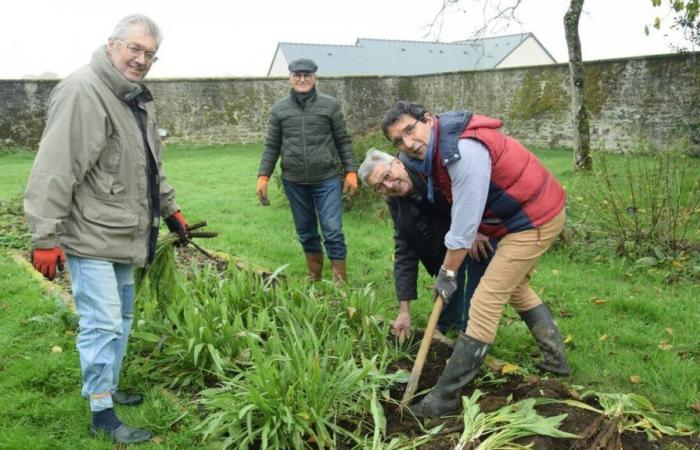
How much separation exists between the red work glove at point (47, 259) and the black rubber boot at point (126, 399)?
1.07 m

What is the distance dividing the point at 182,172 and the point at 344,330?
37.0ft

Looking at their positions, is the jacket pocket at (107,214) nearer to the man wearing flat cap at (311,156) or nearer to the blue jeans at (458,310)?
the blue jeans at (458,310)

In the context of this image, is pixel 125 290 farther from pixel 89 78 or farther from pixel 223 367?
pixel 89 78

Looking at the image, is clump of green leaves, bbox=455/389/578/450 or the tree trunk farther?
the tree trunk

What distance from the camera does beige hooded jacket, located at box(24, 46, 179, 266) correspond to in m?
2.62

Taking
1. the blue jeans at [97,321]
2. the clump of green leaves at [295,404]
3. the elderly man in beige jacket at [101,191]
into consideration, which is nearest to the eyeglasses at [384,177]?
the clump of green leaves at [295,404]

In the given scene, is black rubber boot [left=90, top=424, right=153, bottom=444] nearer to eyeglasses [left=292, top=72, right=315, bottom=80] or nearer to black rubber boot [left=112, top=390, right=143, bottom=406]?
black rubber boot [left=112, top=390, right=143, bottom=406]

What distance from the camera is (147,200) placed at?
3.04 meters

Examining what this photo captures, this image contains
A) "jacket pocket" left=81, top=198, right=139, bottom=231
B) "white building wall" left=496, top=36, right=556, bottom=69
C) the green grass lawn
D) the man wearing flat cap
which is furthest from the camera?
"white building wall" left=496, top=36, right=556, bottom=69

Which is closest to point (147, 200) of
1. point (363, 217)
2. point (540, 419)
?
point (540, 419)

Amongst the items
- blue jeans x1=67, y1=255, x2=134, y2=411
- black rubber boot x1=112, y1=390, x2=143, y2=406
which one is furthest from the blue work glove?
black rubber boot x1=112, y1=390, x2=143, y2=406

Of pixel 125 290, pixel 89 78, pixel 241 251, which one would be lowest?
pixel 241 251

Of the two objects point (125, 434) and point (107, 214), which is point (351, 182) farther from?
point (125, 434)

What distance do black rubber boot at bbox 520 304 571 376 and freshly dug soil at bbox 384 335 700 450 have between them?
340 mm
